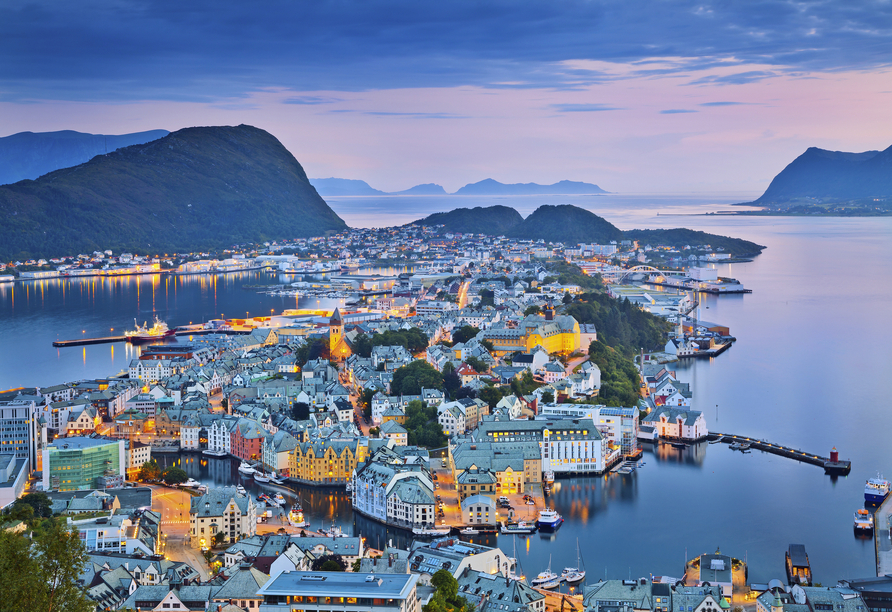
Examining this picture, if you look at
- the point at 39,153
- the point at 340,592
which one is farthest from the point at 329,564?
the point at 39,153

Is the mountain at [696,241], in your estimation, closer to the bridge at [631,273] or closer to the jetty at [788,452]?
the bridge at [631,273]

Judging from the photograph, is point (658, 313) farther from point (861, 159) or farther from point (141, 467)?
point (861, 159)

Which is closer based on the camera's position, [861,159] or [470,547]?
[470,547]

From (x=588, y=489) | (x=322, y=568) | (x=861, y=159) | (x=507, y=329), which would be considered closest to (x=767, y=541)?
(x=588, y=489)

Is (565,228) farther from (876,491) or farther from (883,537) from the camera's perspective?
(883,537)

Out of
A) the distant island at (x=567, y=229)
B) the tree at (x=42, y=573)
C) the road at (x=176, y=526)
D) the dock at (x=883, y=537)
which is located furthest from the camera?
the distant island at (x=567, y=229)

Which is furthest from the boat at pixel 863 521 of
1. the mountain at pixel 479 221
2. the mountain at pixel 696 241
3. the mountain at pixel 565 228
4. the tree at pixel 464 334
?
the mountain at pixel 479 221

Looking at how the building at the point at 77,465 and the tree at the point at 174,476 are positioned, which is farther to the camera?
the tree at the point at 174,476
